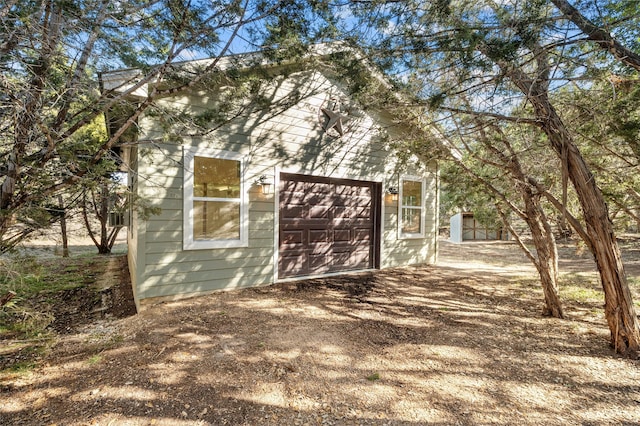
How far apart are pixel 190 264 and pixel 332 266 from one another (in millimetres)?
2930

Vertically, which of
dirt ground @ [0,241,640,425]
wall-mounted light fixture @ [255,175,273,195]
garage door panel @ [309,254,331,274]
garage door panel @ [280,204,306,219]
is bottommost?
dirt ground @ [0,241,640,425]

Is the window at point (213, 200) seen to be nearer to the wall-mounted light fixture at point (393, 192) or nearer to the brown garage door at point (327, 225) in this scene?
the brown garage door at point (327, 225)

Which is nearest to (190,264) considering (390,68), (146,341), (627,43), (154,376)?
(146,341)

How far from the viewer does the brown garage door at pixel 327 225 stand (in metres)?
5.84

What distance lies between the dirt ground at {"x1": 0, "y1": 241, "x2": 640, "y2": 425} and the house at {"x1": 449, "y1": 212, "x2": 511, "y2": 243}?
1340cm

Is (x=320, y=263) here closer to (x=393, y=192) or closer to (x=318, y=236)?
(x=318, y=236)

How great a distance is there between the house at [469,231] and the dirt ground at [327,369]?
13395 mm

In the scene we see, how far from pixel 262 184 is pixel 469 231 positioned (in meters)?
16.3

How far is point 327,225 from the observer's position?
6.34 m

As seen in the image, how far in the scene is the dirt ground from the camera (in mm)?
2168

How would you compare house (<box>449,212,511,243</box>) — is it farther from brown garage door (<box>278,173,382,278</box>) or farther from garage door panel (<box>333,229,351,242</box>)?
garage door panel (<box>333,229,351,242</box>)

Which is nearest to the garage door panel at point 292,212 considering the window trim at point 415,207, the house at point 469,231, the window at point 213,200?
the window at point 213,200

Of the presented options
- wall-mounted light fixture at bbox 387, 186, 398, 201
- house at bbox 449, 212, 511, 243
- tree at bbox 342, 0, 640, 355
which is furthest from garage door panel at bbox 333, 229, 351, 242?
house at bbox 449, 212, 511, 243

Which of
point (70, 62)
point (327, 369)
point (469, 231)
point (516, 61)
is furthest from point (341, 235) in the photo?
point (469, 231)
